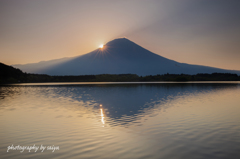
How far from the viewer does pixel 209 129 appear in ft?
37.6

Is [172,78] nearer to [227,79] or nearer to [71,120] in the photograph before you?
[227,79]

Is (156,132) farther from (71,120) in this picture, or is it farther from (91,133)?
(71,120)

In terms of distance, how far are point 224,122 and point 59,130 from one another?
36.8 ft

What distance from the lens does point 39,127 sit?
1216 cm

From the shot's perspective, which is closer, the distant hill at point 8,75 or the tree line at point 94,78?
the distant hill at point 8,75

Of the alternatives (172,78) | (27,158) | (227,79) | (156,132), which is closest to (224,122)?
(156,132)

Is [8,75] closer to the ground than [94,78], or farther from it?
farther from it

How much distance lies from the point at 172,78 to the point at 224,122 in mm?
150177

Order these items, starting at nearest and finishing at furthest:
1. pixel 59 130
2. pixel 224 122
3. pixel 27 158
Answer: pixel 27 158
pixel 59 130
pixel 224 122

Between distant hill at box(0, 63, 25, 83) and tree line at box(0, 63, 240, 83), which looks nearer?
distant hill at box(0, 63, 25, 83)

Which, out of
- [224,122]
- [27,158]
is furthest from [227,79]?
[27,158]

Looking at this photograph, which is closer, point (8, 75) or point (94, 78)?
point (8, 75)

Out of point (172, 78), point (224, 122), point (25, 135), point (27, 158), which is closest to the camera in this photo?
point (27, 158)

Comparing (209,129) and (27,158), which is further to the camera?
(209,129)
